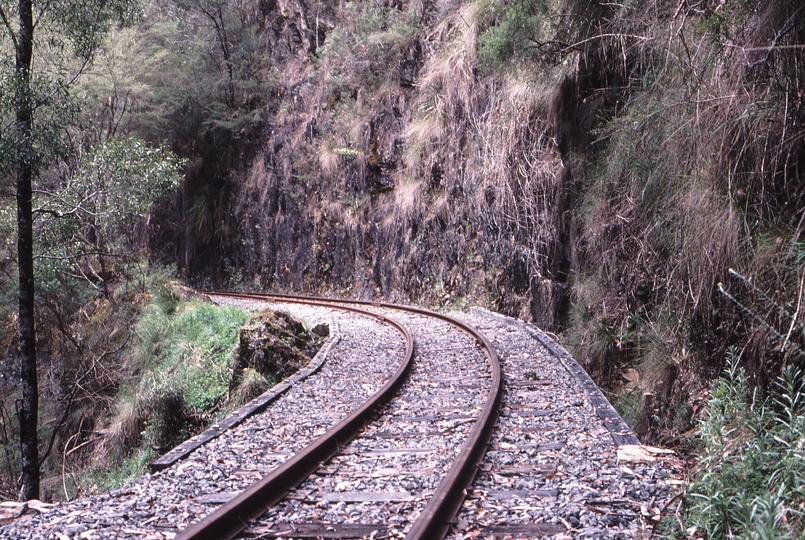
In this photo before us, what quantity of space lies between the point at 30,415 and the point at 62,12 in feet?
19.4

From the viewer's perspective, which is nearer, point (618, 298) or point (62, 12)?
point (618, 298)

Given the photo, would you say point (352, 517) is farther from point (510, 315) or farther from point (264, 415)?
point (510, 315)

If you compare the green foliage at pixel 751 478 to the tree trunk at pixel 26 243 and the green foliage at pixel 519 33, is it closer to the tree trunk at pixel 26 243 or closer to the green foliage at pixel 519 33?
the green foliage at pixel 519 33

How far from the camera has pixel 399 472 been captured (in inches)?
173

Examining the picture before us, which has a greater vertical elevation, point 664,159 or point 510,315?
point 664,159

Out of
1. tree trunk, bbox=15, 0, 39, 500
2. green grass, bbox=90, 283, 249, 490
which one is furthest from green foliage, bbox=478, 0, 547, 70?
tree trunk, bbox=15, 0, 39, 500

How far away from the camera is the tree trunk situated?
897 centimetres

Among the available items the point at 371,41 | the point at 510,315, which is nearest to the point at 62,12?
the point at 510,315

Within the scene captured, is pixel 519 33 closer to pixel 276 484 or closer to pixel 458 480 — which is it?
pixel 458 480

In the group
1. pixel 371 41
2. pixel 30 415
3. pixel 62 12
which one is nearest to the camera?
pixel 30 415

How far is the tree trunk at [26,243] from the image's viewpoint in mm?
8969

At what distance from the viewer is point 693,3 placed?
18.6 feet

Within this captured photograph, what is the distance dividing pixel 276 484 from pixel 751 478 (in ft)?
8.59

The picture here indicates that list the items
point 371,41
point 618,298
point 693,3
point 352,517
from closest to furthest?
point 352,517, point 693,3, point 618,298, point 371,41
